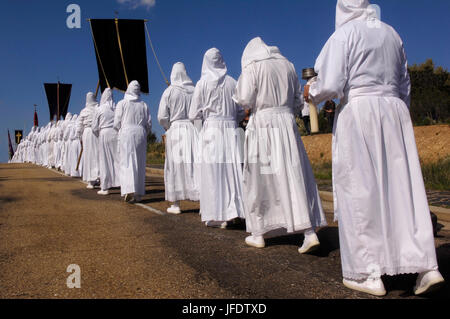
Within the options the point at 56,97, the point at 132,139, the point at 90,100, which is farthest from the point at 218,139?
the point at 56,97

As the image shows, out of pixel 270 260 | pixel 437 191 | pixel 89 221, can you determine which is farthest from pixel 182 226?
pixel 437 191

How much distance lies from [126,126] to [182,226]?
3687 millimetres

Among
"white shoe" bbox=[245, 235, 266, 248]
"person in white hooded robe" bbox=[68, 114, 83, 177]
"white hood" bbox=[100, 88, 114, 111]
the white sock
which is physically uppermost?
"white hood" bbox=[100, 88, 114, 111]

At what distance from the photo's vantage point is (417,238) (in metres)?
2.95

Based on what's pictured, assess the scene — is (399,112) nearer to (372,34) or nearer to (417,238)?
(372,34)

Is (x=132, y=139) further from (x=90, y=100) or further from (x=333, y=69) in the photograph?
(x=333, y=69)

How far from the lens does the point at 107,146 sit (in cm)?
1040

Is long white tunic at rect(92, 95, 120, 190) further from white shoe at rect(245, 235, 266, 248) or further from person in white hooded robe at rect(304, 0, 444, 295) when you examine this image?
person in white hooded robe at rect(304, 0, 444, 295)

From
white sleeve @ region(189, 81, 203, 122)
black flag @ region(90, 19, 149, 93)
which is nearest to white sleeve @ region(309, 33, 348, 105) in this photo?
white sleeve @ region(189, 81, 203, 122)

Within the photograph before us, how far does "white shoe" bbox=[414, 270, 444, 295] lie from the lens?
281cm

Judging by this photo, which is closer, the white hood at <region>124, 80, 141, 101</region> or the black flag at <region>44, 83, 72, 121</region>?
the white hood at <region>124, 80, 141, 101</region>

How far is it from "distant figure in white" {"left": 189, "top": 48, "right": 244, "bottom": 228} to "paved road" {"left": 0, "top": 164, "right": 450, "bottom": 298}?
408 millimetres

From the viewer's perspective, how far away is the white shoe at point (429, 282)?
9.21 feet
